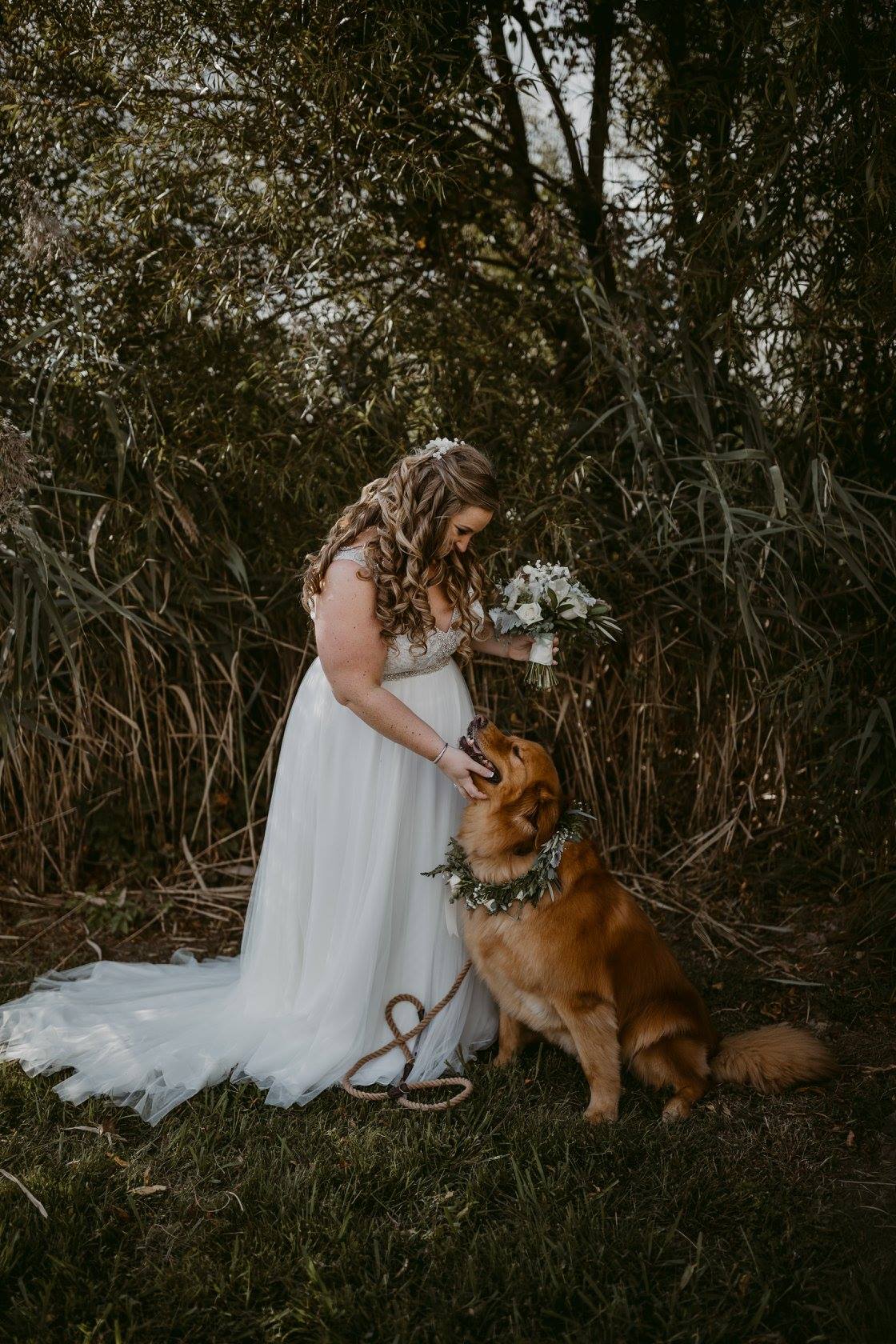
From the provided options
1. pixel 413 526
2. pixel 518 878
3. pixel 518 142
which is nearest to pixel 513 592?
pixel 413 526

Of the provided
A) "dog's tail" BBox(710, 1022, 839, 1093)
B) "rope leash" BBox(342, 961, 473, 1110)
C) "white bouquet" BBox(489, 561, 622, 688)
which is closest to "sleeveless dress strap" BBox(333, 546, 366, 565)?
"white bouquet" BBox(489, 561, 622, 688)

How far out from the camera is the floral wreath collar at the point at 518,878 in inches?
95.5

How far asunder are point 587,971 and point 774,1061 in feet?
2.04

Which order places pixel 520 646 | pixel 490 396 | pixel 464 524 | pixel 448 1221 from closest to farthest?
1. pixel 448 1221
2. pixel 464 524
3. pixel 520 646
4. pixel 490 396

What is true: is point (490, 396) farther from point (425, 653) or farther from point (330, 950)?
point (330, 950)

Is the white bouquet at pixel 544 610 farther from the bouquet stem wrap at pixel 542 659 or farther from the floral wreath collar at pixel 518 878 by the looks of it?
the floral wreath collar at pixel 518 878

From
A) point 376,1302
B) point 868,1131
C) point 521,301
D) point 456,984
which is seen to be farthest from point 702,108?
point 376,1302

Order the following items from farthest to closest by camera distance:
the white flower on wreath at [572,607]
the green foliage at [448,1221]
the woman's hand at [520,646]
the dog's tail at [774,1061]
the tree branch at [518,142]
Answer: the tree branch at [518,142]
the woman's hand at [520,646]
the white flower on wreath at [572,607]
the dog's tail at [774,1061]
the green foliage at [448,1221]

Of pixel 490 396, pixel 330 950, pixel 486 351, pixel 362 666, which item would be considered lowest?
pixel 330 950

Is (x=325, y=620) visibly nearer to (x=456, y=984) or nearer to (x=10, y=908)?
(x=456, y=984)

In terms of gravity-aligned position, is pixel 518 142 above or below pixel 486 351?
above

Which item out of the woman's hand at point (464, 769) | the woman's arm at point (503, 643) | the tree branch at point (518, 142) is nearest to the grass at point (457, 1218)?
the woman's hand at point (464, 769)

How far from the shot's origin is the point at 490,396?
352 centimetres

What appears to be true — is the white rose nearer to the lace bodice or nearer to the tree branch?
the lace bodice
